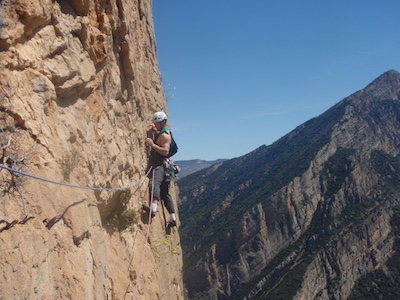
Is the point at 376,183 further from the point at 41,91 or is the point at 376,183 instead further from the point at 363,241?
the point at 41,91

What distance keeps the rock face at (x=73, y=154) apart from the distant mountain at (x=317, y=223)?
75.9 meters

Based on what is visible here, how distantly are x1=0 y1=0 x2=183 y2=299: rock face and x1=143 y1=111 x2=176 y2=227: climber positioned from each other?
0.87 ft

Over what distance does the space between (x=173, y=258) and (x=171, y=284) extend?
0.63 meters

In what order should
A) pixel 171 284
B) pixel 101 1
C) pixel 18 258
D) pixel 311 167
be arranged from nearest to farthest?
pixel 18 258 → pixel 101 1 → pixel 171 284 → pixel 311 167

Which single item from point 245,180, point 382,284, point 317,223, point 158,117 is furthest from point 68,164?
point 245,180

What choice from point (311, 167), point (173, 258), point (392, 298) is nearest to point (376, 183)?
point (311, 167)

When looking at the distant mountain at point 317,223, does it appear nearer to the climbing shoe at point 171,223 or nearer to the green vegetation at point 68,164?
the climbing shoe at point 171,223

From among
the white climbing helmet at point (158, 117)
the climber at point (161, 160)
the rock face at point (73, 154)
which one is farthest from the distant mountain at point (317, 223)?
the rock face at point (73, 154)

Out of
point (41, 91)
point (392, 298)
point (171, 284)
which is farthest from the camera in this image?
point (392, 298)

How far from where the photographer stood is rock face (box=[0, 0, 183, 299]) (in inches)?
152

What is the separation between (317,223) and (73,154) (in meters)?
96.6

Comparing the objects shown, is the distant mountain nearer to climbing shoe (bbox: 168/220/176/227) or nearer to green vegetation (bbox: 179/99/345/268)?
green vegetation (bbox: 179/99/345/268)

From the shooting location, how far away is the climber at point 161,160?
823cm

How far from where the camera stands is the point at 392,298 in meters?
70.4
